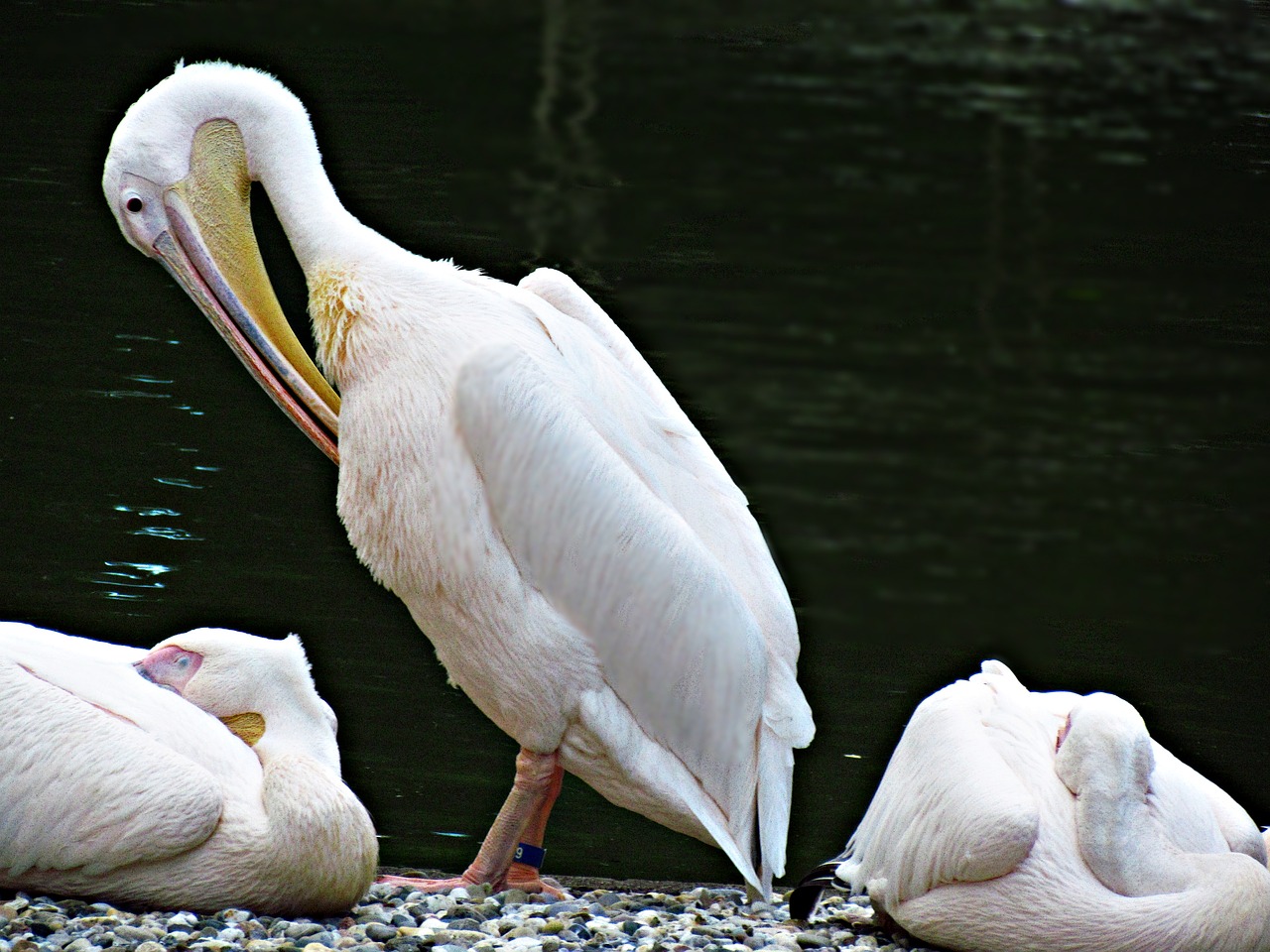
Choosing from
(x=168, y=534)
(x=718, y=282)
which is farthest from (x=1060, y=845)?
(x=718, y=282)

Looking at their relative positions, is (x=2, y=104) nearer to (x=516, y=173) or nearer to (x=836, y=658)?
(x=516, y=173)

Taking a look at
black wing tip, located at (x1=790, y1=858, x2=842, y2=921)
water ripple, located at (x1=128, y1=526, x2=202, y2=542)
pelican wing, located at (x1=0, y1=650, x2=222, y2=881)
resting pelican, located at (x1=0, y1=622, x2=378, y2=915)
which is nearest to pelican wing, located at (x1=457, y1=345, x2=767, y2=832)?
black wing tip, located at (x1=790, y1=858, x2=842, y2=921)

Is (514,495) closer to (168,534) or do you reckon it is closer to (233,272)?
(233,272)

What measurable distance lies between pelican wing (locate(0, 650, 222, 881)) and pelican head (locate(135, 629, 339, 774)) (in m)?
0.33

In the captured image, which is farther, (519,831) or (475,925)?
(519,831)

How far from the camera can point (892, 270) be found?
1270cm

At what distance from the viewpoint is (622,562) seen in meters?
3.88

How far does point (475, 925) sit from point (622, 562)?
2.46ft

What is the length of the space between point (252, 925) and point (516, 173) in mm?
11125

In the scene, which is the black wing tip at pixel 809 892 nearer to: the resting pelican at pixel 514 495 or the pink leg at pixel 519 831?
the resting pelican at pixel 514 495

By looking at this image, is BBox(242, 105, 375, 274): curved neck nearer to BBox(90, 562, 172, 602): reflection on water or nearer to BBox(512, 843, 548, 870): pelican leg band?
BBox(512, 843, 548, 870): pelican leg band

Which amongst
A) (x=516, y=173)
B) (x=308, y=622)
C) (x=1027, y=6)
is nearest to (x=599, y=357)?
(x=308, y=622)

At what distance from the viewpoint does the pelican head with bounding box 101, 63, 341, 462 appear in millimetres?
3980

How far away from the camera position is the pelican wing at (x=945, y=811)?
3670mm
